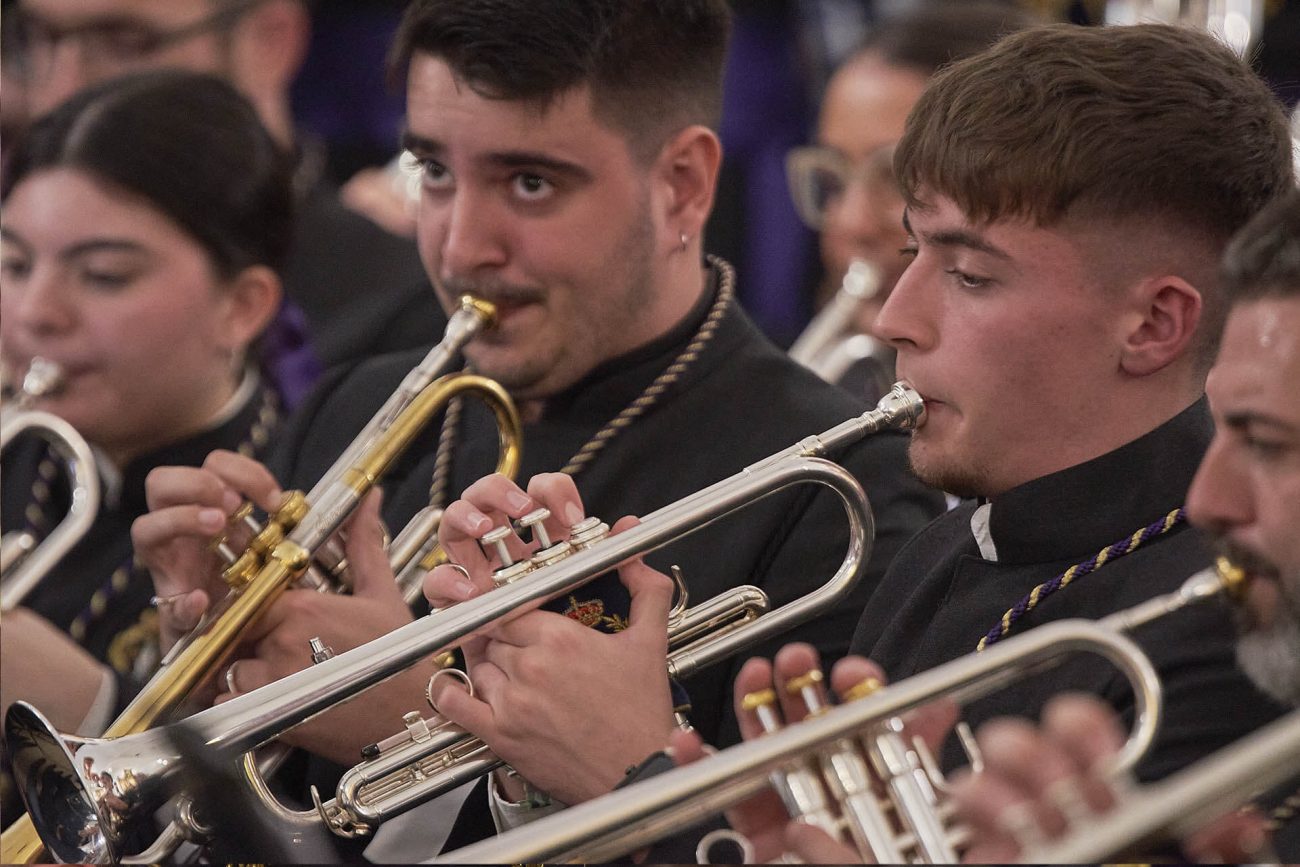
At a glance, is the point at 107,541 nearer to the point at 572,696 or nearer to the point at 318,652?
the point at 318,652

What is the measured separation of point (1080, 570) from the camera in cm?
185

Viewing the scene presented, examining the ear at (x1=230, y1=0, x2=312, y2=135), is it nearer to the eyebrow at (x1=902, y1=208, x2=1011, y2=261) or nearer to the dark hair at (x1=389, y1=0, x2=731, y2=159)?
the dark hair at (x1=389, y1=0, x2=731, y2=159)

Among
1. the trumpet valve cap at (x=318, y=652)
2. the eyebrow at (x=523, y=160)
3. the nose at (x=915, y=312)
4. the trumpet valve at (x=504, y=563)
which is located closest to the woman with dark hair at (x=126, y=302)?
the eyebrow at (x=523, y=160)

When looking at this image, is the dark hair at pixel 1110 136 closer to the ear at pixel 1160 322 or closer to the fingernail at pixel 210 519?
the ear at pixel 1160 322

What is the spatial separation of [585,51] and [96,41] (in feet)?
7.94

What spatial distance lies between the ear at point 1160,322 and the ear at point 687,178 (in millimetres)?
834

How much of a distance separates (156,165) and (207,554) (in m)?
0.94

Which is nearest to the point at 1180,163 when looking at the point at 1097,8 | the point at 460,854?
the point at 460,854

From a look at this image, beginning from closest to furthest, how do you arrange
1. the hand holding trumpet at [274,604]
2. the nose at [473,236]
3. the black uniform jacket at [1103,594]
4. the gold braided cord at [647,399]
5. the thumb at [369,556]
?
the black uniform jacket at [1103,594] → the hand holding trumpet at [274,604] → the thumb at [369,556] → the nose at [473,236] → the gold braided cord at [647,399]

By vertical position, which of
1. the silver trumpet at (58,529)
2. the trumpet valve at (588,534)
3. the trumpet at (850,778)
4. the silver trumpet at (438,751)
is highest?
the silver trumpet at (58,529)

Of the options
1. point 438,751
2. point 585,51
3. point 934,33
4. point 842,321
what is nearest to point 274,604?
point 438,751

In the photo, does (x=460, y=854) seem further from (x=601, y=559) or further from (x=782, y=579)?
(x=782, y=579)

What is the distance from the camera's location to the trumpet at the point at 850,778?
4.48ft

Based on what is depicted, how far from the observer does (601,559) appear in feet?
6.22
